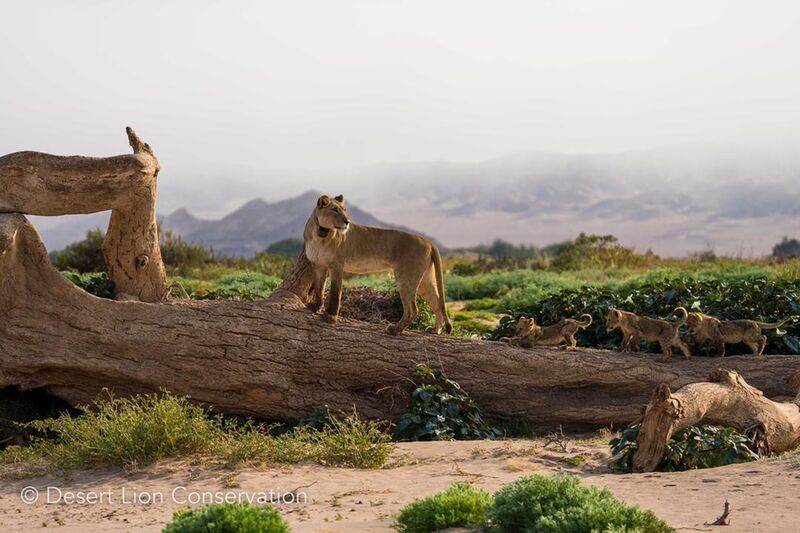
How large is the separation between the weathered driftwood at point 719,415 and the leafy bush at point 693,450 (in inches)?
3.3

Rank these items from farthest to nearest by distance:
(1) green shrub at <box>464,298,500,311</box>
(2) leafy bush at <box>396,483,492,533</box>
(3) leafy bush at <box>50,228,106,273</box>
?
(3) leafy bush at <box>50,228,106,273</box>
(1) green shrub at <box>464,298,500,311</box>
(2) leafy bush at <box>396,483,492,533</box>

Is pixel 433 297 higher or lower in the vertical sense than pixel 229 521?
higher

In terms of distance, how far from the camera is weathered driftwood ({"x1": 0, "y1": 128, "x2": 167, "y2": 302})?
11227 millimetres

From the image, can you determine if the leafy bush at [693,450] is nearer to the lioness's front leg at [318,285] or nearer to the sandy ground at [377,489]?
the sandy ground at [377,489]

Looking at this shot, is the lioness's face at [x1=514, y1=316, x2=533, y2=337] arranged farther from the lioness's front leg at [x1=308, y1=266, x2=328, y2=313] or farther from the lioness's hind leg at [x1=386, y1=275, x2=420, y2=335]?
the lioness's front leg at [x1=308, y1=266, x2=328, y2=313]

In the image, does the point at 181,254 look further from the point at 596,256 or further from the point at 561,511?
the point at 561,511

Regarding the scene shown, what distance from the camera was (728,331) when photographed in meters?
12.1

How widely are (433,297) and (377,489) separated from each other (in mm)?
4248

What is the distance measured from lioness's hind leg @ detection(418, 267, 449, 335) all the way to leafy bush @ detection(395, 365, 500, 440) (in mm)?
846

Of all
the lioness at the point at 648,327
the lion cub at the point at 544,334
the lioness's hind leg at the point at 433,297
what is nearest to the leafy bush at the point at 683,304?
the lioness at the point at 648,327

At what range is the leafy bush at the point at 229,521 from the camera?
20.9 ft

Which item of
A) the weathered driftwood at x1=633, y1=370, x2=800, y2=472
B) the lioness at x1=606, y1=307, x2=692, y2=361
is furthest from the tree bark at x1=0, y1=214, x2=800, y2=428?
the weathered driftwood at x1=633, y1=370, x2=800, y2=472

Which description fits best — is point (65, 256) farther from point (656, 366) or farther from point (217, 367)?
point (656, 366)

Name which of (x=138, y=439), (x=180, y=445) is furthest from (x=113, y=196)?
(x=180, y=445)
